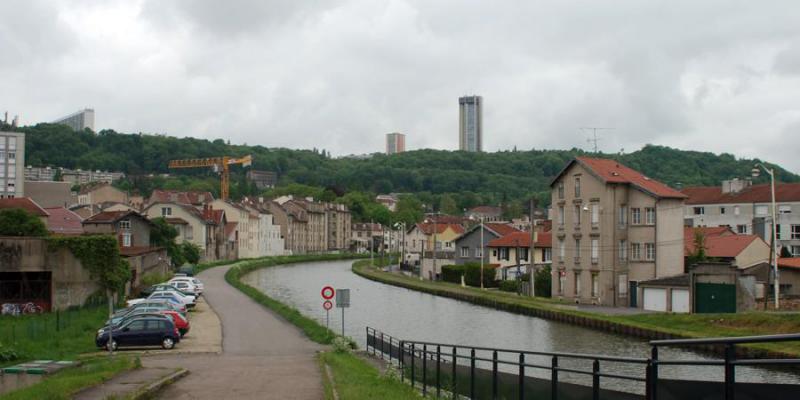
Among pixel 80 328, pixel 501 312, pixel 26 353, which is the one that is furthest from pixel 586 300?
pixel 26 353

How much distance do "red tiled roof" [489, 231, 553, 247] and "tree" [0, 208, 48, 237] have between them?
35.9 meters

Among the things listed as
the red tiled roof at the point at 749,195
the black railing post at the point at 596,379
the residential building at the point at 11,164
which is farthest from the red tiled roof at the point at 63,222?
the black railing post at the point at 596,379

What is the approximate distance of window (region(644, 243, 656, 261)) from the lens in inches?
2023

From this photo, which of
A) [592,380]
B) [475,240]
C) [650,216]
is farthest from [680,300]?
[475,240]

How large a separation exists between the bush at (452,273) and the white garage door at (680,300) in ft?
99.6

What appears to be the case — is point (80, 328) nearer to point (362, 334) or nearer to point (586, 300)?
point (362, 334)

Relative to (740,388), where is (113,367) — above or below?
below

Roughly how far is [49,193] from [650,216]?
273ft

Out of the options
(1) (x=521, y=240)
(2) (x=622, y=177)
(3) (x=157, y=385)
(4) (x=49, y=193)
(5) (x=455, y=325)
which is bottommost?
(5) (x=455, y=325)

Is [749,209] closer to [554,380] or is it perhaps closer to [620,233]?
[620,233]

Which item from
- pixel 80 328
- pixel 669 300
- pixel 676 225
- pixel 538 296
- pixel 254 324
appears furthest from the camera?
pixel 538 296

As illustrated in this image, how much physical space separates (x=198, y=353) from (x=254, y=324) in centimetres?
1116

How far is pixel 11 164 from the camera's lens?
115 m

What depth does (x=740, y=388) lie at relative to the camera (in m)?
6.66
